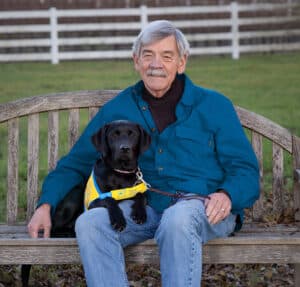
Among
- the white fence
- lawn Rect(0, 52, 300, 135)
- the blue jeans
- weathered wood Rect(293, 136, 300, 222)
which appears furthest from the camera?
the white fence

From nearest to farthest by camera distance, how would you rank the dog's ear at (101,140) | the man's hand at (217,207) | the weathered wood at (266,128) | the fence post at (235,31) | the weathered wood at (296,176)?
1. the man's hand at (217,207)
2. the dog's ear at (101,140)
3. the weathered wood at (296,176)
4. the weathered wood at (266,128)
5. the fence post at (235,31)

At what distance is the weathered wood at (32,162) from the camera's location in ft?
16.6

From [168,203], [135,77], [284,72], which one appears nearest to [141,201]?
[168,203]

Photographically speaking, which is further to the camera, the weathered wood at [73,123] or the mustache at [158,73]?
the weathered wood at [73,123]

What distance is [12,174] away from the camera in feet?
16.6

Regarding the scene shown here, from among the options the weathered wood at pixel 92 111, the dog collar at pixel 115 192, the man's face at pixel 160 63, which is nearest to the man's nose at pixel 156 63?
the man's face at pixel 160 63

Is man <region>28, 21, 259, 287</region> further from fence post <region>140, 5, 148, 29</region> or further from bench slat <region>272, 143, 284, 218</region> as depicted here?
fence post <region>140, 5, 148, 29</region>

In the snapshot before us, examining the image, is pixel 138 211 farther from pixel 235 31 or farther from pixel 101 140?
pixel 235 31

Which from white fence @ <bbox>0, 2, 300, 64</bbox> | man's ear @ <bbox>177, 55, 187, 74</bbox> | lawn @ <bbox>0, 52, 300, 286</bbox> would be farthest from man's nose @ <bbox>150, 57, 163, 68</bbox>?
white fence @ <bbox>0, 2, 300, 64</bbox>

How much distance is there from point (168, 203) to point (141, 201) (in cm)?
15

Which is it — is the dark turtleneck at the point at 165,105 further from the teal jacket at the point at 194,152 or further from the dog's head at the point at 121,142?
the dog's head at the point at 121,142

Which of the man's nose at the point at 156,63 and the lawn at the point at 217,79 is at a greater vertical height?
the man's nose at the point at 156,63

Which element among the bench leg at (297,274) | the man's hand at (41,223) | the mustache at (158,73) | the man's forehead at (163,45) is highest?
the man's forehead at (163,45)

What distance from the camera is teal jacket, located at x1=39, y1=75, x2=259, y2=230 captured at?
4.41 metres
